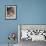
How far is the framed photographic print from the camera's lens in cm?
466

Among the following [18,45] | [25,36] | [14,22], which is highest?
[14,22]

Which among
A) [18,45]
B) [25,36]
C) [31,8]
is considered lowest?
[18,45]

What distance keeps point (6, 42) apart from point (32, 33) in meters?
0.95

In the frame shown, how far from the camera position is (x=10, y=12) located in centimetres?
466

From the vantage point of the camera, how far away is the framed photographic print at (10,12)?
4656mm

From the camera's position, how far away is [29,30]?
4.52 metres

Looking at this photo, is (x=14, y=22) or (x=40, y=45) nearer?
(x=40, y=45)

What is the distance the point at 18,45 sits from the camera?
14.4 ft

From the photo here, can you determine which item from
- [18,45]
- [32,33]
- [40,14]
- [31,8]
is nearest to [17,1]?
[31,8]

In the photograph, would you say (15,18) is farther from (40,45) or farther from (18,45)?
(40,45)

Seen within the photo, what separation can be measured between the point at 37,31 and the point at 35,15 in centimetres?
56

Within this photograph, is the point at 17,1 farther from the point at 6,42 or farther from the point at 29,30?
the point at 6,42

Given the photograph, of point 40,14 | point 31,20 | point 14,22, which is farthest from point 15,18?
point 40,14

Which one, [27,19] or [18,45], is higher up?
[27,19]
